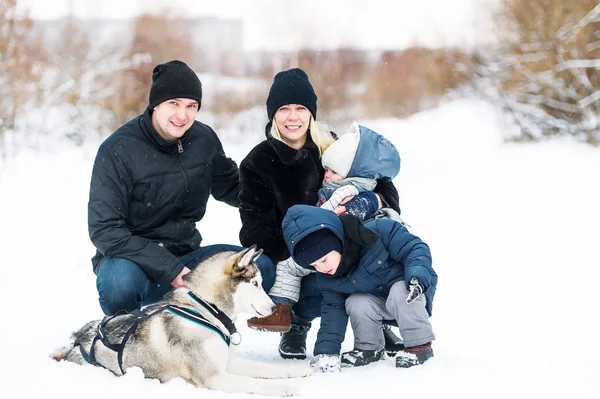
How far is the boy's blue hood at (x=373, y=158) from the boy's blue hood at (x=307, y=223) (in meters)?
0.46

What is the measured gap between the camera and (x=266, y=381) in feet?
10.8

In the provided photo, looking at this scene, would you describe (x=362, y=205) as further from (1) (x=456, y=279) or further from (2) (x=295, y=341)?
(1) (x=456, y=279)

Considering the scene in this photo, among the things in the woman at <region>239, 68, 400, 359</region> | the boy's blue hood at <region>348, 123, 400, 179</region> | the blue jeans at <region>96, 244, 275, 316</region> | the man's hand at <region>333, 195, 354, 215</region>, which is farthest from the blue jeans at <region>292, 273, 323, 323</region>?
the boy's blue hood at <region>348, 123, 400, 179</region>

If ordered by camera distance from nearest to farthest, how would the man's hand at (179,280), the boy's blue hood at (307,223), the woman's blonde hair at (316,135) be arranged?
the boy's blue hood at (307,223) → the man's hand at (179,280) → the woman's blonde hair at (316,135)

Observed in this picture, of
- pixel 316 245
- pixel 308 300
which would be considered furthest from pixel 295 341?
pixel 316 245

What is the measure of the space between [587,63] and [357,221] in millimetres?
10694

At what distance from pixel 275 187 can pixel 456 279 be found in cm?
281

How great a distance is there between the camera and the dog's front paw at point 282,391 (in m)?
3.15

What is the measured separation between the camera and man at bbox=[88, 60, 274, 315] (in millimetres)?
3650

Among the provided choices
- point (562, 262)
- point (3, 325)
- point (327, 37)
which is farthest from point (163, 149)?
point (327, 37)

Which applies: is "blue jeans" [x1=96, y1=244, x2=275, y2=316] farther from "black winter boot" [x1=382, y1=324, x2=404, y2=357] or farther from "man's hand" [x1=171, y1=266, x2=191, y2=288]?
"black winter boot" [x1=382, y1=324, x2=404, y2=357]

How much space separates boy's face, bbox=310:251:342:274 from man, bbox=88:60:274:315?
0.43 m

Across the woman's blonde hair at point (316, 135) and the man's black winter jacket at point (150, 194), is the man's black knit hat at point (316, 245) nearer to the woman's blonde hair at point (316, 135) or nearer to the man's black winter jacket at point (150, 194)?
the man's black winter jacket at point (150, 194)

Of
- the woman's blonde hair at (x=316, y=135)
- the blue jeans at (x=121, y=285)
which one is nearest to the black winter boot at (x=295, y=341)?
the blue jeans at (x=121, y=285)
